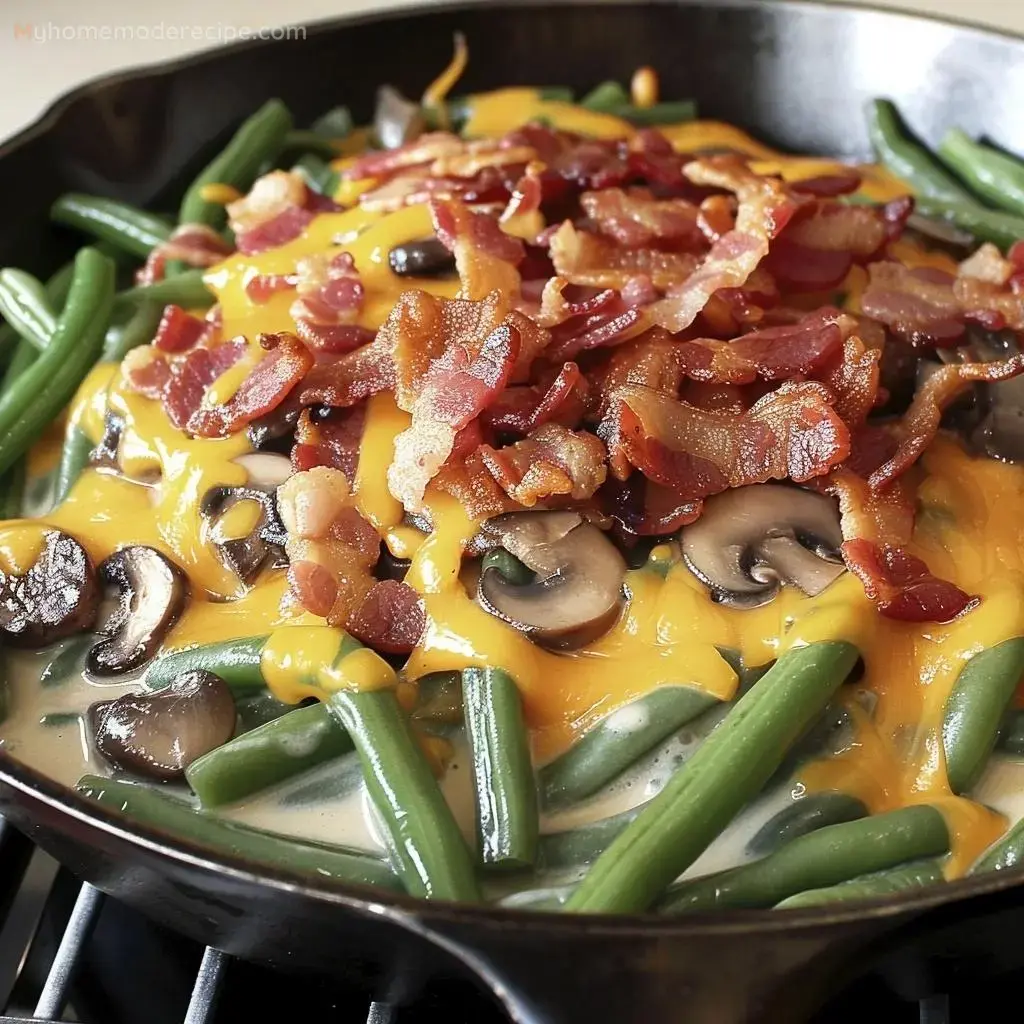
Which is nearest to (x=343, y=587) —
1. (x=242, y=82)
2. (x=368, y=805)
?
(x=368, y=805)

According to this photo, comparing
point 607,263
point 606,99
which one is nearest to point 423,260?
point 607,263

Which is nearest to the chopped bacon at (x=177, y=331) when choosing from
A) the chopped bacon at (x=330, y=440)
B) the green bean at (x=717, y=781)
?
the chopped bacon at (x=330, y=440)

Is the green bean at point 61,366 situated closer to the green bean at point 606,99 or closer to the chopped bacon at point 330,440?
the chopped bacon at point 330,440

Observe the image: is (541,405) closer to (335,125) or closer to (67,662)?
(67,662)

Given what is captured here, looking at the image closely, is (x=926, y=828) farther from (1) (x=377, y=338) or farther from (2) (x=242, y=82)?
(2) (x=242, y=82)

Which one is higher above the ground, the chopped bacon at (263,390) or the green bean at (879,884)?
the chopped bacon at (263,390)

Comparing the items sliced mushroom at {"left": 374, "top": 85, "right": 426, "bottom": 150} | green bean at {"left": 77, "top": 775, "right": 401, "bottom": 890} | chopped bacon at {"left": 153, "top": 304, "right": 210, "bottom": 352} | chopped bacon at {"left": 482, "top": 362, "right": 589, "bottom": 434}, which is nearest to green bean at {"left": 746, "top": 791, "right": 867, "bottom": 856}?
green bean at {"left": 77, "top": 775, "right": 401, "bottom": 890}
